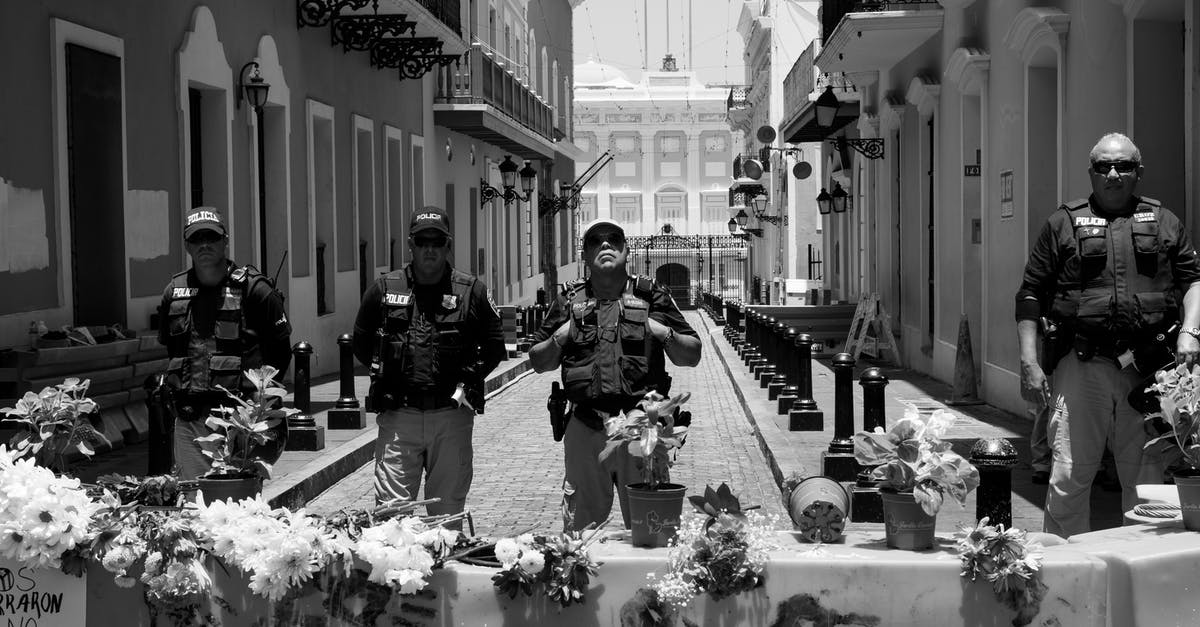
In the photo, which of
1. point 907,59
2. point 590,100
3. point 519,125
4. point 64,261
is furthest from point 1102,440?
point 590,100

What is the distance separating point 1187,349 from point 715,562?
102 inches

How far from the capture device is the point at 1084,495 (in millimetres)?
6145

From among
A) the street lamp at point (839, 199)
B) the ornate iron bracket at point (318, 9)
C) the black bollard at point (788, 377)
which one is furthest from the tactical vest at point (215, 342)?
the street lamp at point (839, 199)

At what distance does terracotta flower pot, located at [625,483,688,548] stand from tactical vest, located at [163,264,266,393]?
232cm

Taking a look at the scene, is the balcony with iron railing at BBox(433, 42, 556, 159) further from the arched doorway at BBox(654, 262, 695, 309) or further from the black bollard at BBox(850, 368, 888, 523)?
the arched doorway at BBox(654, 262, 695, 309)

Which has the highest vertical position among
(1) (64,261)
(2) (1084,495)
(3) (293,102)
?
(3) (293,102)

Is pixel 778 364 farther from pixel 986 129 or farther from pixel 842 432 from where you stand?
pixel 842 432

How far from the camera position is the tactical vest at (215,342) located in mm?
6145

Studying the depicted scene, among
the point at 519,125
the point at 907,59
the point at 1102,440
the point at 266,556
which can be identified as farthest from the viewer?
the point at 519,125

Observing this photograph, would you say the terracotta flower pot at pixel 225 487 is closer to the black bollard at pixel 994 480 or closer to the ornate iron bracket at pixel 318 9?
the black bollard at pixel 994 480

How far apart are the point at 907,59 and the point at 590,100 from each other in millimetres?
78941

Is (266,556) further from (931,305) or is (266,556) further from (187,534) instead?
(931,305)

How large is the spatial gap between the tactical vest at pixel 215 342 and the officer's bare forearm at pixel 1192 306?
372 centimetres

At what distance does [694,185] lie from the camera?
10294 centimetres
